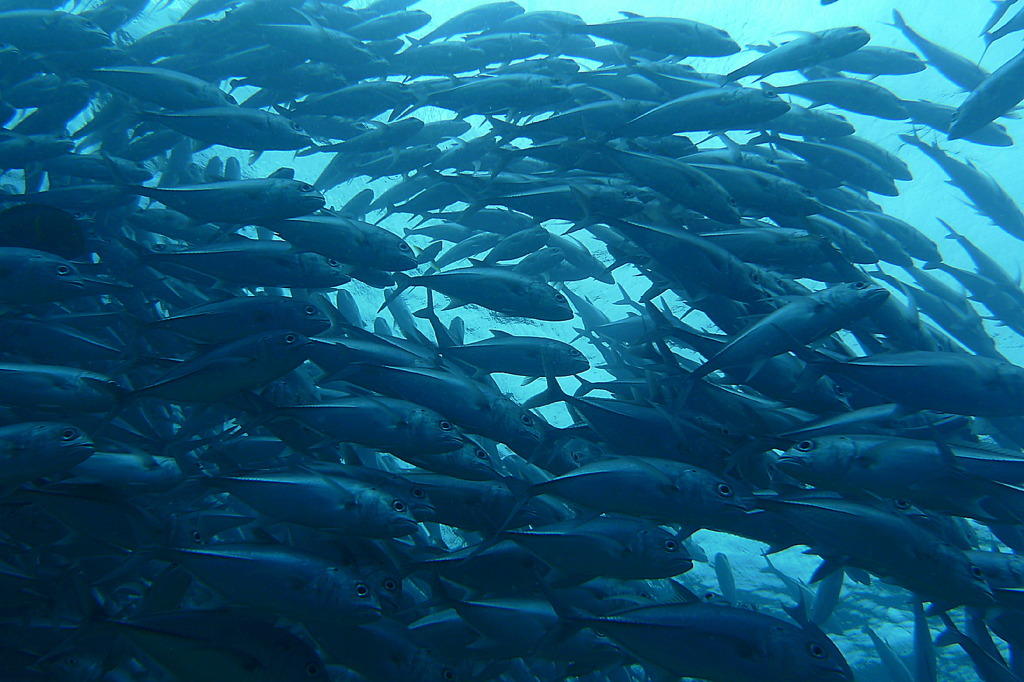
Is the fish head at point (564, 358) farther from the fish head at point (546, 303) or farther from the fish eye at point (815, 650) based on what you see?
the fish eye at point (815, 650)

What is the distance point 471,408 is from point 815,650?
2131mm

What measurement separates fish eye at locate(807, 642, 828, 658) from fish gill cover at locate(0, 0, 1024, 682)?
27mm

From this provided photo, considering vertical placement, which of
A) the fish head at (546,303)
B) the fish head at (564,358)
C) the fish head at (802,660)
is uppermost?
the fish head at (546,303)

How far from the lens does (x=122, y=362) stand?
321 centimetres

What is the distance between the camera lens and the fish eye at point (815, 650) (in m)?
2.46

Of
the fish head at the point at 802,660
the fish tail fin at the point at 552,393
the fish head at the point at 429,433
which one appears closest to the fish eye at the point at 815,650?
the fish head at the point at 802,660

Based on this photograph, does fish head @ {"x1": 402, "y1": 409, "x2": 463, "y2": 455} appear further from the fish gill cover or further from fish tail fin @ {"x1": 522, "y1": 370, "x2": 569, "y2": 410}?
fish tail fin @ {"x1": 522, "y1": 370, "x2": 569, "y2": 410}

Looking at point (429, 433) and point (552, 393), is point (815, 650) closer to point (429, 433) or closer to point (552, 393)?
point (552, 393)

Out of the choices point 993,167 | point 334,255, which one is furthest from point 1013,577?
point 993,167

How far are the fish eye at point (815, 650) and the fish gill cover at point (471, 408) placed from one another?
0.09 feet

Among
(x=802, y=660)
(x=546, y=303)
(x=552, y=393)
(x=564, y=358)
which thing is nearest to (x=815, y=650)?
(x=802, y=660)

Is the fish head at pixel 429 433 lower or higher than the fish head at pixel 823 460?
lower

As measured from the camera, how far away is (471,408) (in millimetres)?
3205

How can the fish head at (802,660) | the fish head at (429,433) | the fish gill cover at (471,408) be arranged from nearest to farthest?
the fish head at (802,660) → the fish gill cover at (471,408) → the fish head at (429,433)
